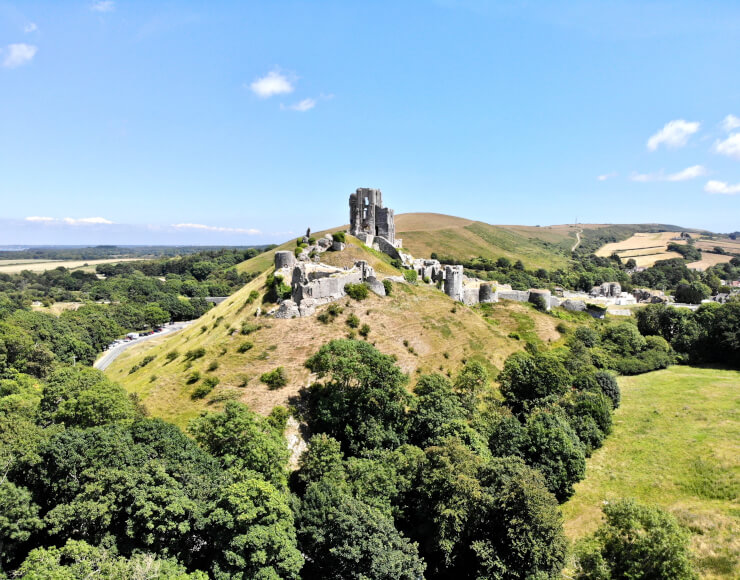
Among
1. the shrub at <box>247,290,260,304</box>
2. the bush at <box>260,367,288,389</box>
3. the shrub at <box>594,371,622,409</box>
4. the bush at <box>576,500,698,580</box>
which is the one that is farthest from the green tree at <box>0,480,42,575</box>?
the shrub at <box>594,371,622,409</box>

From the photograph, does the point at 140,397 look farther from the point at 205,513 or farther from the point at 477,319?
the point at 477,319

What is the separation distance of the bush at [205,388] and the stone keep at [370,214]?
148ft

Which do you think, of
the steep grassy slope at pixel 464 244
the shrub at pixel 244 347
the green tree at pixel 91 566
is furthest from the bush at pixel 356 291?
the steep grassy slope at pixel 464 244

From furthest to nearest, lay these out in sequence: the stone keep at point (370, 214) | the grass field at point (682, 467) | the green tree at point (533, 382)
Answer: the stone keep at point (370, 214)
the green tree at point (533, 382)
the grass field at point (682, 467)

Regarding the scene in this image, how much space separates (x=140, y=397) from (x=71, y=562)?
18442 millimetres

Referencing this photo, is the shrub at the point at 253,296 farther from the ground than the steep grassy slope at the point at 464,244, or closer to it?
closer to it

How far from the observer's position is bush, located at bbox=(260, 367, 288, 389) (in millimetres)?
37428

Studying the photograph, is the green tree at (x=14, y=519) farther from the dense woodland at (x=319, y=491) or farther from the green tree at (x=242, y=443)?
the green tree at (x=242, y=443)

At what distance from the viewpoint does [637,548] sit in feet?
66.3

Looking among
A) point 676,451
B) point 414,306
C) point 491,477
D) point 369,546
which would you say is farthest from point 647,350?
point 369,546

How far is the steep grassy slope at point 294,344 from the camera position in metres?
36.6

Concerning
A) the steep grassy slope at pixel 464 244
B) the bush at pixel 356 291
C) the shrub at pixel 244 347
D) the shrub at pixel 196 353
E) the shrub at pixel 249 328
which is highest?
the steep grassy slope at pixel 464 244

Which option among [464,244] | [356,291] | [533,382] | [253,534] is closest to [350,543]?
[253,534]

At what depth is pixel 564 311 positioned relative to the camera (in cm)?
8862
